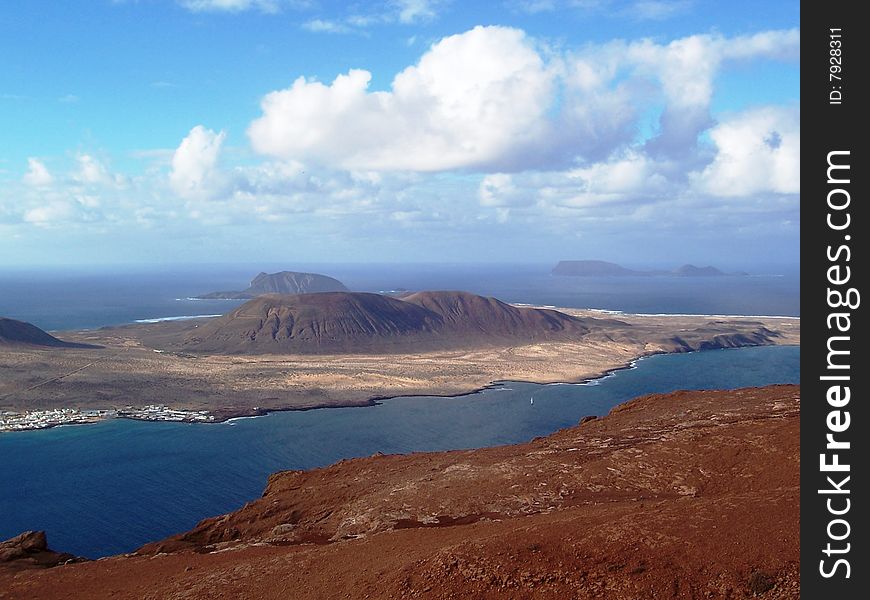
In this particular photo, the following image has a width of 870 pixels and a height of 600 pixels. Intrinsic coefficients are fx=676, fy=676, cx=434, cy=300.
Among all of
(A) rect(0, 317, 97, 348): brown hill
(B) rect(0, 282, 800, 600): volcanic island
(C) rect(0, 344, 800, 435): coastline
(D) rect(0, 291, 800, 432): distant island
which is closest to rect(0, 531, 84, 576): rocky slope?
(B) rect(0, 282, 800, 600): volcanic island

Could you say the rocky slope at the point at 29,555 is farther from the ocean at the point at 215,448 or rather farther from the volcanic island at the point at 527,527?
the ocean at the point at 215,448

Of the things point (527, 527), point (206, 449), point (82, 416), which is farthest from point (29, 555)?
point (82, 416)

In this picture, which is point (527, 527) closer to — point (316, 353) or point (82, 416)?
point (82, 416)

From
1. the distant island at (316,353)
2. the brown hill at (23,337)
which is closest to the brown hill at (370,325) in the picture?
the distant island at (316,353)

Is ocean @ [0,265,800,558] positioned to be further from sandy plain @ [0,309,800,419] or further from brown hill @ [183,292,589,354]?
brown hill @ [183,292,589,354]
